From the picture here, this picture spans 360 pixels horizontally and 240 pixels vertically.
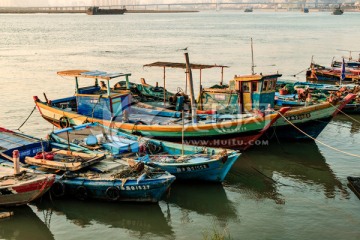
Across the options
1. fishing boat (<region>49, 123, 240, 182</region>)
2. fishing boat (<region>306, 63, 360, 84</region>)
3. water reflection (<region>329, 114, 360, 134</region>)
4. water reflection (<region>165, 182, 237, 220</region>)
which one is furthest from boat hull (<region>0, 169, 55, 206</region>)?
fishing boat (<region>306, 63, 360, 84</region>)

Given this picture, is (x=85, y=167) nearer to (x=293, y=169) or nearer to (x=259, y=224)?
(x=259, y=224)

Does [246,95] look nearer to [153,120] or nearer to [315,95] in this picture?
[153,120]

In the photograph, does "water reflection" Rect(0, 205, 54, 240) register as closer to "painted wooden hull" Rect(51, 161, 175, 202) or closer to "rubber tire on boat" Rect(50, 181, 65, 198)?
"rubber tire on boat" Rect(50, 181, 65, 198)

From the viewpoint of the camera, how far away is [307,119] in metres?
20.9

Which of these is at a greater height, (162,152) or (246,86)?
(246,86)

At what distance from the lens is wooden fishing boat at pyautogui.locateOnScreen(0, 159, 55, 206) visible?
13.3m

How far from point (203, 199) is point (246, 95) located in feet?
25.4

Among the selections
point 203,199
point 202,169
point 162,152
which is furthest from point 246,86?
point 203,199

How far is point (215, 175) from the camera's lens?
1595 cm

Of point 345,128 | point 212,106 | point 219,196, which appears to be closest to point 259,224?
point 219,196

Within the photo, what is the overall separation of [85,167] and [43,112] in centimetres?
942

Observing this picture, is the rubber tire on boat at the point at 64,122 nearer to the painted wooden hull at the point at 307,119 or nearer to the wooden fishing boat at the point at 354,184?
the painted wooden hull at the point at 307,119

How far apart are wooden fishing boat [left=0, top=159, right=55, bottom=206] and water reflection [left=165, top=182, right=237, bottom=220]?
4.26 metres

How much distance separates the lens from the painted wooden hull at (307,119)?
20656mm
